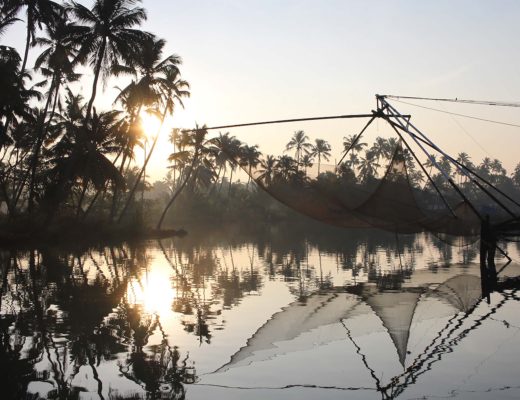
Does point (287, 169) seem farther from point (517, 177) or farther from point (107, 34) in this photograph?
point (517, 177)

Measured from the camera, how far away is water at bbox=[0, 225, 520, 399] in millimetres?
6902

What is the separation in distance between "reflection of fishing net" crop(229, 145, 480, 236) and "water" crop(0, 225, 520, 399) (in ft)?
5.92

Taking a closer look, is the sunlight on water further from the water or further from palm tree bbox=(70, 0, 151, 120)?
palm tree bbox=(70, 0, 151, 120)

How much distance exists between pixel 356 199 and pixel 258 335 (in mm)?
7478

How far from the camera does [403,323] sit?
1047cm

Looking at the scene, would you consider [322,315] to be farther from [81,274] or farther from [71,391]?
[81,274]

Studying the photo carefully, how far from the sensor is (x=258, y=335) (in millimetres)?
9695

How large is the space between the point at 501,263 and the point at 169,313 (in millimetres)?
14374

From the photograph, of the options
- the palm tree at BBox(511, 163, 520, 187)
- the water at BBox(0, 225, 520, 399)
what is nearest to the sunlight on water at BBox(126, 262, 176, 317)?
the water at BBox(0, 225, 520, 399)

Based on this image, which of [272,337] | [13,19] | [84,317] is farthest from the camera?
[13,19]

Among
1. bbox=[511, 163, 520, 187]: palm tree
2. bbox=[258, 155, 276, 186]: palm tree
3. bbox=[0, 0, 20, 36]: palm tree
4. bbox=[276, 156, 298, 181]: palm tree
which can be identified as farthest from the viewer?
bbox=[511, 163, 520, 187]: palm tree

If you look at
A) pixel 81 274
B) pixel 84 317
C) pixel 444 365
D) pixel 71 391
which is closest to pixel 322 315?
pixel 444 365

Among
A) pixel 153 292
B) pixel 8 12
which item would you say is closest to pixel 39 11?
pixel 8 12

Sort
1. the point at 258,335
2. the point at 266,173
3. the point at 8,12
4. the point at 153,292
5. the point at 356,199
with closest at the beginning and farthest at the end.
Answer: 1. the point at 258,335
2. the point at 266,173
3. the point at 153,292
4. the point at 356,199
5. the point at 8,12
